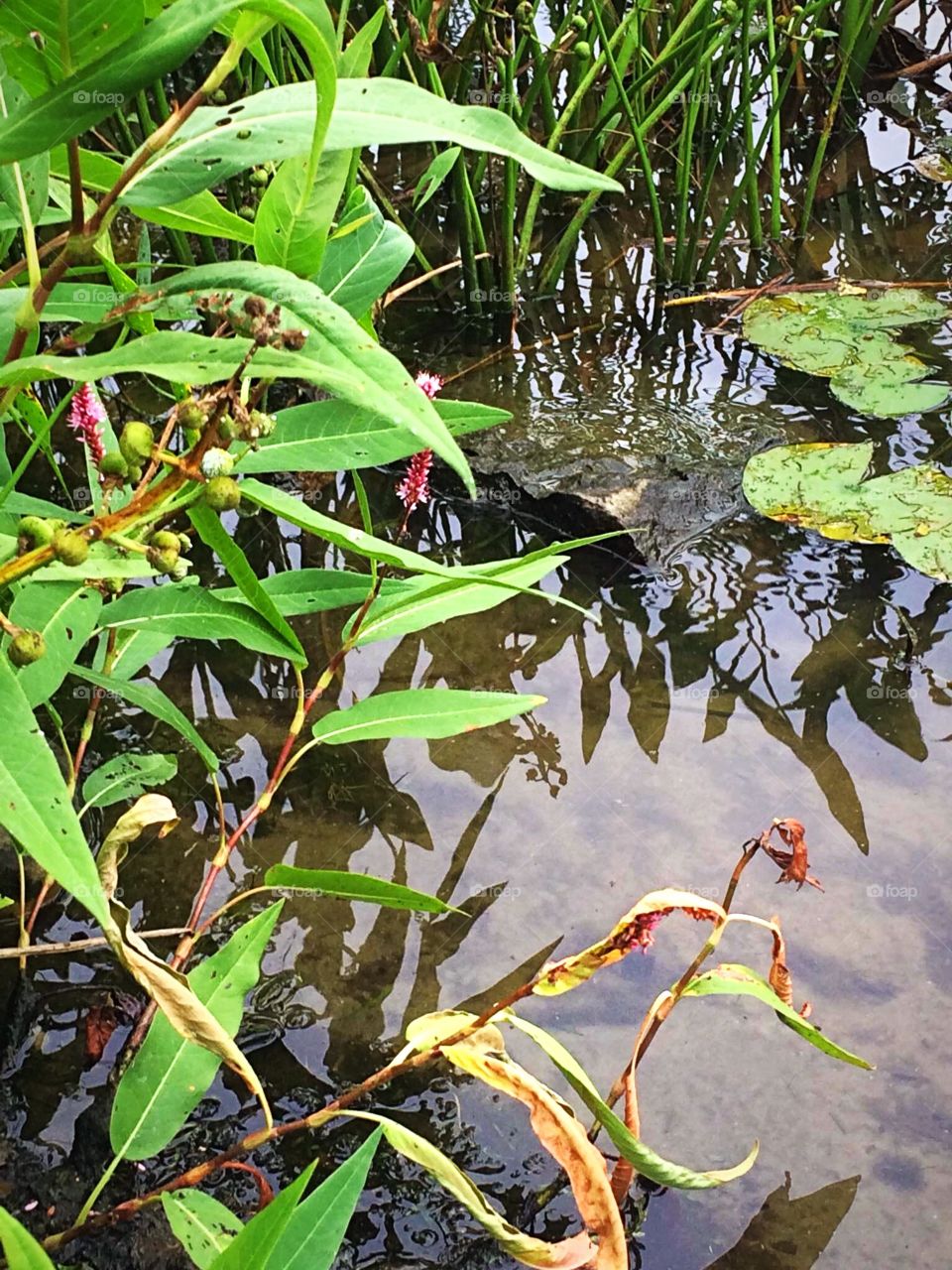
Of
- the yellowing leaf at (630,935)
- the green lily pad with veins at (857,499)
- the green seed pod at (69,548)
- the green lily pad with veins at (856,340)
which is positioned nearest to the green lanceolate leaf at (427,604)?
the yellowing leaf at (630,935)

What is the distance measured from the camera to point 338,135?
A: 0.71m

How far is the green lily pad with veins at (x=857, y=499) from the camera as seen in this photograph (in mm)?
1945

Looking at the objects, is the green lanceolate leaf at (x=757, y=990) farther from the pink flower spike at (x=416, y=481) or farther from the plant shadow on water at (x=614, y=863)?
the pink flower spike at (x=416, y=481)

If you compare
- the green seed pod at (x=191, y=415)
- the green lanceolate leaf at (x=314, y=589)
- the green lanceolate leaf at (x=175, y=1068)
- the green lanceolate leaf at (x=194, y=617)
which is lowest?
the green lanceolate leaf at (x=175, y=1068)

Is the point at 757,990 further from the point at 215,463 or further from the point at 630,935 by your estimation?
the point at 215,463

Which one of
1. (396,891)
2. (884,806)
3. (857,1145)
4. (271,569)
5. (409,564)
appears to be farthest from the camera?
(271,569)

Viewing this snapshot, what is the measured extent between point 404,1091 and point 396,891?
0.27m

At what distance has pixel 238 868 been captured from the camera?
4.93 feet

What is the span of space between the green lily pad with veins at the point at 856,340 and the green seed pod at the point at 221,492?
1.86 meters

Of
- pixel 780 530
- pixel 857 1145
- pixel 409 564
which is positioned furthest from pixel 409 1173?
pixel 780 530

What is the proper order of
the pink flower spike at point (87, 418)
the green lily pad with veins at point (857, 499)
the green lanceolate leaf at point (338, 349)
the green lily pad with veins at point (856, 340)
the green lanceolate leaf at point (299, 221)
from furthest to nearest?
the green lily pad with veins at point (856, 340) < the green lily pad with veins at point (857, 499) < the pink flower spike at point (87, 418) < the green lanceolate leaf at point (299, 221) < the green lanceolate leaf at point (338, 349)

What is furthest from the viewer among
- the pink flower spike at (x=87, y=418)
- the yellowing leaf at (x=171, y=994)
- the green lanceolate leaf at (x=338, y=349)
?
the pink flower spike at (x=87, y=418)

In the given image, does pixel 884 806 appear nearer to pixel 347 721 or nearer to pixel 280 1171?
pixel 347 721

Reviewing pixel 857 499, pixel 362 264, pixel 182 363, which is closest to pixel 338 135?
pixel 182 363
